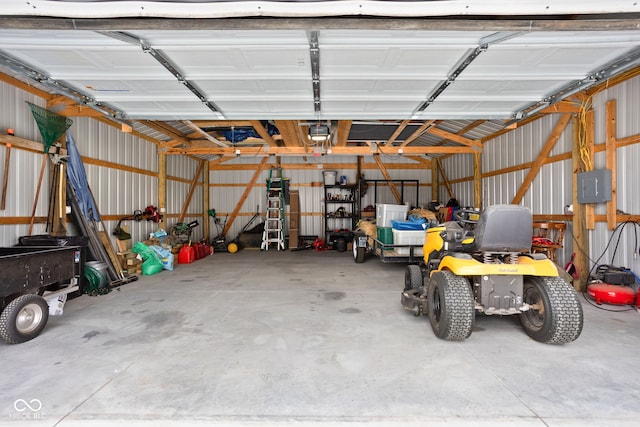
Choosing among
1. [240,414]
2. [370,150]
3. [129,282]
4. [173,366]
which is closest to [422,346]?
[240,414]

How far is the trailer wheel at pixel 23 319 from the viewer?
297cm

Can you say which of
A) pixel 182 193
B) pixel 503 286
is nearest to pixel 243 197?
pixel 182 193

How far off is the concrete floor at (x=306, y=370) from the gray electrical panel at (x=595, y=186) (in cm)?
166

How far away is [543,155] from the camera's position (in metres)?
6.02

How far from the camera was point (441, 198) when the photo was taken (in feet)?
38.1

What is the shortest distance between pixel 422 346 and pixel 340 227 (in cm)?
915

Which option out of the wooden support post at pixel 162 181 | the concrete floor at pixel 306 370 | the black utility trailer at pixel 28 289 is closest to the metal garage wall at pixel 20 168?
the black utility trailer at pixel 28 289

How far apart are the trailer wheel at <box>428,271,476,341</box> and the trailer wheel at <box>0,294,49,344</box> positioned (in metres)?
4.04

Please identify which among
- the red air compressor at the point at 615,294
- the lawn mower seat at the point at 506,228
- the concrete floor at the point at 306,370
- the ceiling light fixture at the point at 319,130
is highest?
the ceiling light fixture at the point at 319,130

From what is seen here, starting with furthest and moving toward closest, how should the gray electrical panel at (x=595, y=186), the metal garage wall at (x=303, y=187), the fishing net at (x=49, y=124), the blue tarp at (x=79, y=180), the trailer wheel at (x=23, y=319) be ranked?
the metal garage wall at (x=303, y=187)
the blue tarp at (x=79, y=180)
the fishing net at (x=49, y=124)
the gray electrical panel at (x=595, y=186)
the trailer wheel at (x=23, y=319)

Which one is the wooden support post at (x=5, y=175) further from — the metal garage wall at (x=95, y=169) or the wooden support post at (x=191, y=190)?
the wooden support post at (x=191, y=190)

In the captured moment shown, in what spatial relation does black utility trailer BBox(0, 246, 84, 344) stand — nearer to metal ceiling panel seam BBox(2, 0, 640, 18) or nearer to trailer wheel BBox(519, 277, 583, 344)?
metal ceiling panel seam BBox(2, 0, 640, 18)

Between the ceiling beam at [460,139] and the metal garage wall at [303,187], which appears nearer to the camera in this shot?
the ceiling beam at [460,139]

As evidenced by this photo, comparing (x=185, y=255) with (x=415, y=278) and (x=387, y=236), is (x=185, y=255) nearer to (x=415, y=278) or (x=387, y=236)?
(x=387, y=236)
